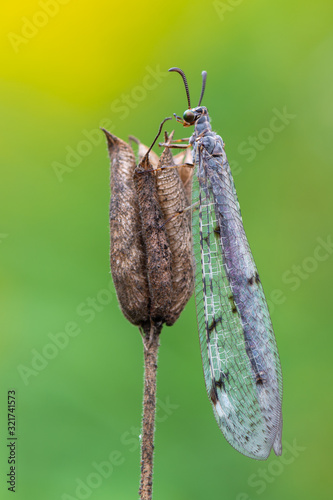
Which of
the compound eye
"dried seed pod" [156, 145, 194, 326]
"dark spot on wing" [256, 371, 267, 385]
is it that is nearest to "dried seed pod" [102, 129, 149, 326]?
"dried seed pod" [156, 145, 194, 326]

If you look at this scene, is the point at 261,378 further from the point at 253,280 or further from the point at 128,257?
the point at 128,257

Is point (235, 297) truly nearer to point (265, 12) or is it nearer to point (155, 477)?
point (155, 477)

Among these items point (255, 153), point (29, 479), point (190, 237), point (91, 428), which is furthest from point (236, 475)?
point (255, 153)

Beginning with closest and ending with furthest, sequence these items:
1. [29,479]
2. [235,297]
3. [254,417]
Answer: [254,417], [235,297], [29,479]

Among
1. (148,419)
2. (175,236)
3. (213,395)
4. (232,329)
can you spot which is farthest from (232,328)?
(148,419)

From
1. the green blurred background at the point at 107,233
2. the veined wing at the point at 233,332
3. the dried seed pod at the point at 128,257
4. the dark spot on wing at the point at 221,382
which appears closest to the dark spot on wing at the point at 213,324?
the veined wing at the point at 233,332

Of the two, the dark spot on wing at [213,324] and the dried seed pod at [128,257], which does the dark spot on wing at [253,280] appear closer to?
the dark spot on wing at [213,324]

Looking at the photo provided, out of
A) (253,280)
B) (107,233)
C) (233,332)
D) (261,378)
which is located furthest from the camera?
(107,233)
